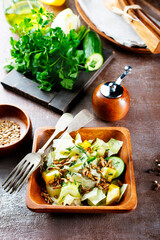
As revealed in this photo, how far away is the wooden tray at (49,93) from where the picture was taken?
137 centimetres

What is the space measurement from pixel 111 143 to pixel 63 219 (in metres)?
0.38

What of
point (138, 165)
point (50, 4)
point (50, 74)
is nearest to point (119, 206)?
point (138, 165)

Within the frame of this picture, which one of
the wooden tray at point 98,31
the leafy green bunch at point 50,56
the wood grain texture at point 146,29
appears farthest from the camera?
the wooden tray at point 98,31

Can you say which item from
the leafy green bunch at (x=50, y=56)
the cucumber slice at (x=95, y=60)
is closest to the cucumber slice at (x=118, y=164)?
the leafy green bunch at (x=50, y=56)

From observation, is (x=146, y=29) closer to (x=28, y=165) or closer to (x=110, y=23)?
(x=110, y=23)

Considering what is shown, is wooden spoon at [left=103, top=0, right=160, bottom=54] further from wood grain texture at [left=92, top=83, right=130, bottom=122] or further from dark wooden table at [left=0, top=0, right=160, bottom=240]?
wood grain texture at [left=92, top=83, right=130, bottom=122]

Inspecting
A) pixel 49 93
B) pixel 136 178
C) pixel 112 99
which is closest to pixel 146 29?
pixel 112 99

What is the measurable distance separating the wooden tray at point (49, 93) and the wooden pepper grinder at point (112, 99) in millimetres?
178

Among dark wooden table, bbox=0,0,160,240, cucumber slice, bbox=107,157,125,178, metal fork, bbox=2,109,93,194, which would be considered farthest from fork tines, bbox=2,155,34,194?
cucumber slice, bbox=107,157,125,178

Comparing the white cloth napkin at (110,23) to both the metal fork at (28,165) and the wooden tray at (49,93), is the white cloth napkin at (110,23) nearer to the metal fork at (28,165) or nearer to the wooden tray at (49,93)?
the wooden tray at (49,93)

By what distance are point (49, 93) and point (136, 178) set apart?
66 centimetres

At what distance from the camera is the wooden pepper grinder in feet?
4.01

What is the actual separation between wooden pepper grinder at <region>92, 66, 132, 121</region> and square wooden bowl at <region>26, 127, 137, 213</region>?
0.61ft

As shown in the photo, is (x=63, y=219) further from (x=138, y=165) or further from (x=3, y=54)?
(x=3, y=54)
